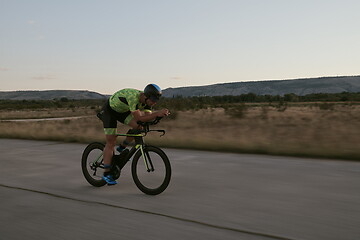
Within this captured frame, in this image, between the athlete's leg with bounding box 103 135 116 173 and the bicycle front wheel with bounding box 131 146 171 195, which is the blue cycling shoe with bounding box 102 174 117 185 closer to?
the athlete's leg with bounding box 103 135 116 173

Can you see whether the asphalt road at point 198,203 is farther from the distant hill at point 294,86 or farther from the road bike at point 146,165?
the distant hill at point 294,86

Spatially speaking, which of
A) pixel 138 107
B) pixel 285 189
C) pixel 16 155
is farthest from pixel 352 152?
pixel 16 155

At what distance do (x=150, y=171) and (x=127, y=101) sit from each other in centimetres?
111

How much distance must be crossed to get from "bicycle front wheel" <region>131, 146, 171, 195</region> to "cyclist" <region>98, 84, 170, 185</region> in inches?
16.7

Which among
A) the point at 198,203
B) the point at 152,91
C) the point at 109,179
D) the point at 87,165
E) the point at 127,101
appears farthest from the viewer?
the point at 87,165

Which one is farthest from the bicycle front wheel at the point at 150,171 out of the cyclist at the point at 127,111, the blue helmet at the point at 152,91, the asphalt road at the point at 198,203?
the blue helmet at the point at 152,91

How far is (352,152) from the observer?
8.97m

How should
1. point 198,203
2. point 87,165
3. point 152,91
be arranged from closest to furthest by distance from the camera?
point 198,203 → point 152,91 → point 87,165

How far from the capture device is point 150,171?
5809 millimetres

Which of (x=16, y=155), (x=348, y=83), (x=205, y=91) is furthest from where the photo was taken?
(x=205, y=91)

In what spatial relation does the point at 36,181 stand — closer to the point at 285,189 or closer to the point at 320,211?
the point at 285,189

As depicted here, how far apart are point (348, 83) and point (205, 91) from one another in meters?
64.2

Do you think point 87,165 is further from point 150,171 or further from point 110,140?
point 150,171

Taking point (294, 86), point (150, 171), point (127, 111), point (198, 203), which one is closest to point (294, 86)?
point (294, 86)
